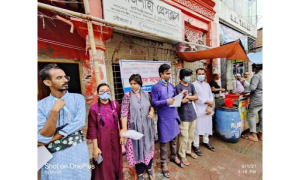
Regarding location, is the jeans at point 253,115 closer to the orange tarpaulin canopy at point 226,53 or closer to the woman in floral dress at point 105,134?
the orange tarpaulin canopy at point 226,53

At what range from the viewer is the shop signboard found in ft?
8.11

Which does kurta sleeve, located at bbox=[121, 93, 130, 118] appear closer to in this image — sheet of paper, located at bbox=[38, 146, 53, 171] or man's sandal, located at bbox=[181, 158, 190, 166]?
sheet of paper, located at bbox=[38, 146, 53, 171]

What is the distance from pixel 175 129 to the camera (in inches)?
77.6

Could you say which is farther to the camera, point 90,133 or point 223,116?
point 223,116

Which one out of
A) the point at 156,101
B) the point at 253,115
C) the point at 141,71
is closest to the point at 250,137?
the point at 253,115

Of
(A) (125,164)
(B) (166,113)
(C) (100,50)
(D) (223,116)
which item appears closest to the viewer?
(B) (166,113)

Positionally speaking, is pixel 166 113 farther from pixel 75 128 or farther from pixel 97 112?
pixel 75 128

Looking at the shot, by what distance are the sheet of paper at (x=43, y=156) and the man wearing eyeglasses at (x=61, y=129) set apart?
0.10ft

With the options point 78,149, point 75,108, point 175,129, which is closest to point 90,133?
point 78,149

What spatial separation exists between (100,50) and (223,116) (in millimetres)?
2921

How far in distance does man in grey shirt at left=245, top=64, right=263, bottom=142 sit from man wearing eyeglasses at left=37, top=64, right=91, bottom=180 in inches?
132

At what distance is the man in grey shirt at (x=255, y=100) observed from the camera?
266 centimetres

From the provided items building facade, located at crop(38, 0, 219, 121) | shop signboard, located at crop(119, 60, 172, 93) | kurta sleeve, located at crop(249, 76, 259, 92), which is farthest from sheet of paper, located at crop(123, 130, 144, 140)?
kurta sleeve, located at crop(249, 76, 259, 92)

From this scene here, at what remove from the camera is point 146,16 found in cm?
236
